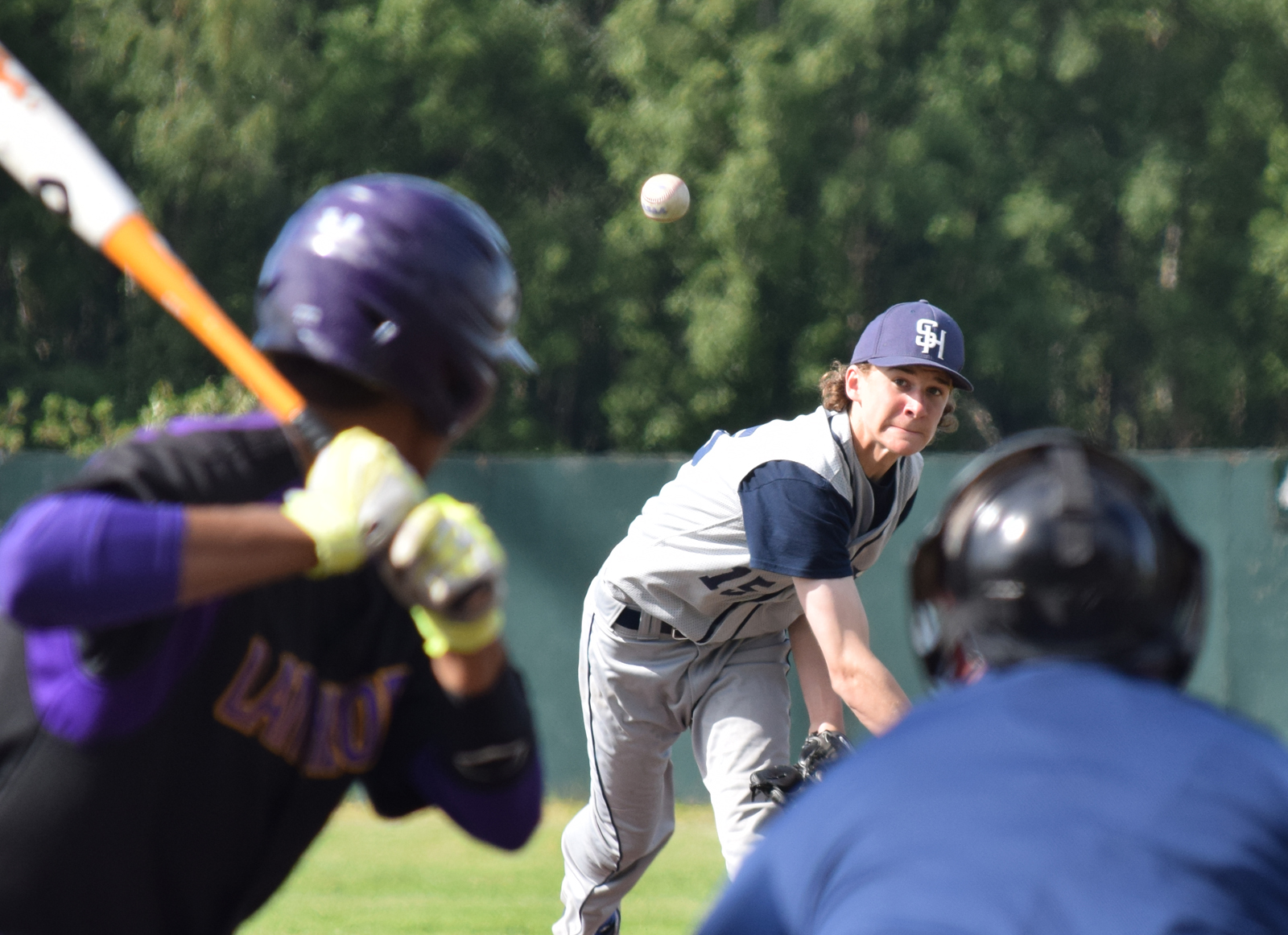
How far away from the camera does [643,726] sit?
5.57m

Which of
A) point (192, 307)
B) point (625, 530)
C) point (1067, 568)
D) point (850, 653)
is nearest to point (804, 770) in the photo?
point (850, 653)

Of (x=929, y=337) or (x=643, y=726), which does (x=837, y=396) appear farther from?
(x=643, y=726)

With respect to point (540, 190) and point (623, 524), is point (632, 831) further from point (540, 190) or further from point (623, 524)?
point (540, 190)

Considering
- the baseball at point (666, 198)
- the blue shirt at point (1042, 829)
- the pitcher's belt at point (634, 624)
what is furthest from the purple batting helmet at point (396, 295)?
the baseball at point (666, 198)

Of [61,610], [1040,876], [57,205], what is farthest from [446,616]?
[57,205]

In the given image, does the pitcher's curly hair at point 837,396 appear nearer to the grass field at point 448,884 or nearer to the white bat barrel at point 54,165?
the grass field at point 448,884

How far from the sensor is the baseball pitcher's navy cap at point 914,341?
4992 millimetres

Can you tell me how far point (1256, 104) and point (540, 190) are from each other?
14.3 metres

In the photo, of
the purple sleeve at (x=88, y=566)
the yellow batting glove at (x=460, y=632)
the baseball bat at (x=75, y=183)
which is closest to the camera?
the purple sleeve at (x=88, y=566)

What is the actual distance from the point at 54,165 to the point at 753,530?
252 cm

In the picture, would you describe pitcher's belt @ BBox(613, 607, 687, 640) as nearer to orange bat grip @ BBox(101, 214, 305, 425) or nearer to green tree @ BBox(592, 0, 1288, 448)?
orange bat grip @ BBox(101, 214, 305, 425)

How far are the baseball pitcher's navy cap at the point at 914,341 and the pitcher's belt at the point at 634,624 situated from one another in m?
1.11

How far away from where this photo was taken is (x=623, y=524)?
10.2m

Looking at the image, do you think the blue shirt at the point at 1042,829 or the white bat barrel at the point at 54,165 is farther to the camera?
the white bat barrel at the point at 54,165
